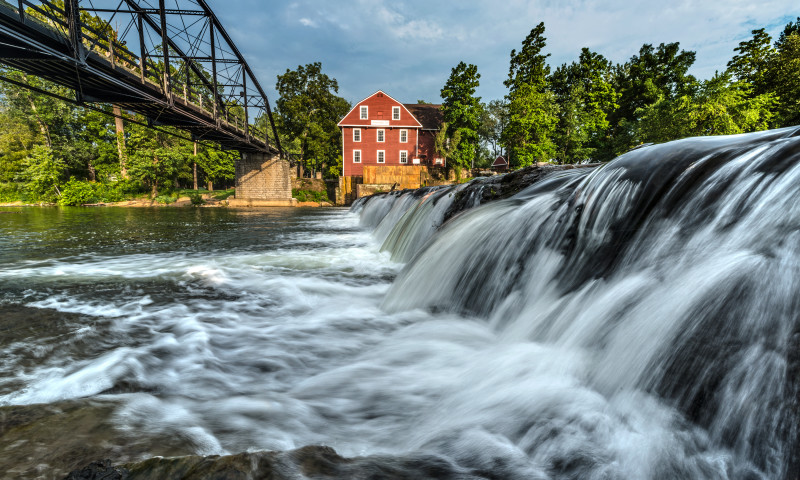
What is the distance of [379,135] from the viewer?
3872cm

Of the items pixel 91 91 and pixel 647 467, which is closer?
pixel 647 467

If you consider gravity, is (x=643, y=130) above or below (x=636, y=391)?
above

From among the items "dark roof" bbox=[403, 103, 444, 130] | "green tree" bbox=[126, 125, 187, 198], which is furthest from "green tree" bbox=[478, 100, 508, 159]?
"green tree" bbox=[126, 125, 187, 198]

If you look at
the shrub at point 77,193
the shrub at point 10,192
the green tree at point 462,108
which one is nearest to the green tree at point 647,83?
the green tree at point 462,108

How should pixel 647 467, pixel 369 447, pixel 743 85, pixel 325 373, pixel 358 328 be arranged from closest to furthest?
pixel 647 467, pixel 369 447, pixel 325 373, pixel 358 328, pixel 743 85

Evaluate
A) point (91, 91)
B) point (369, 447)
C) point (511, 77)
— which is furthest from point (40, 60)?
point (511, 77)

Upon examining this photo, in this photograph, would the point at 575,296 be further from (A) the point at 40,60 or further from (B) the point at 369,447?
(A) the point at 40,60

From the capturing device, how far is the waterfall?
1.19 metres

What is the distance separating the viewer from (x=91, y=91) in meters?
14.6

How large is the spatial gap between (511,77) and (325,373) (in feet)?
123

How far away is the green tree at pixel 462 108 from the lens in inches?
1371

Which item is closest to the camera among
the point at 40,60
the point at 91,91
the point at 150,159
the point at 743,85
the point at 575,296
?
the point at 575,296

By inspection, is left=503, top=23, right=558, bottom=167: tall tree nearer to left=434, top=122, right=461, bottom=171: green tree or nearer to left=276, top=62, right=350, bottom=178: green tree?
left=434, top=122, right=461, bottom=171: green tree

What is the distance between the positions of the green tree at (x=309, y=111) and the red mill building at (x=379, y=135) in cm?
571
